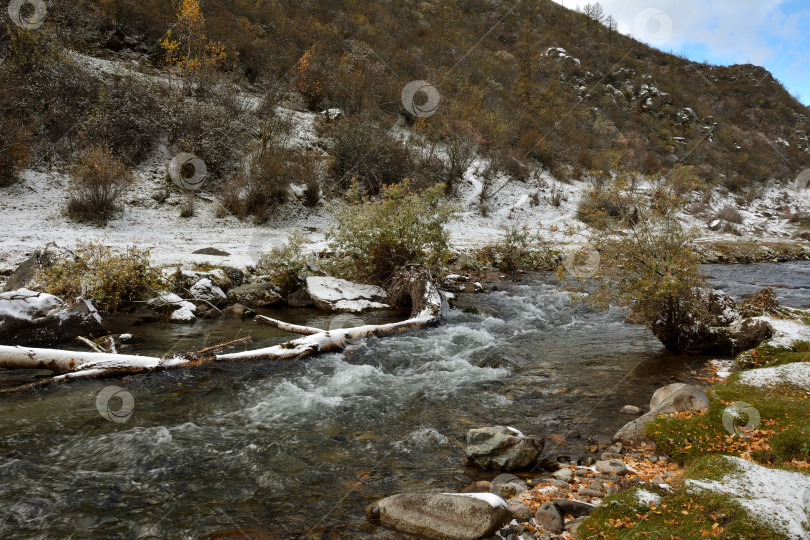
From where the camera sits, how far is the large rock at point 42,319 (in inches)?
295

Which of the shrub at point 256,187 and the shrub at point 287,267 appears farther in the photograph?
the shrub at point 256,187

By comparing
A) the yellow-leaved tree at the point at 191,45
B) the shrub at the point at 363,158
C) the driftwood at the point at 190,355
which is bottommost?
the driftwood at the point at 190,355

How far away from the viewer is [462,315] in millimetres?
10898

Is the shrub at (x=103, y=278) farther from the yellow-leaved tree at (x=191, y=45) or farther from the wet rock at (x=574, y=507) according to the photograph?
the yellow-leaved tree at (x=191, y=45)

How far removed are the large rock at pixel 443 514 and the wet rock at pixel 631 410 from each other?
291 centimetres

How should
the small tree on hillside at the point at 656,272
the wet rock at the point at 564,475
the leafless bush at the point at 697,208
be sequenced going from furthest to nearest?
the leafless bush at the point at 697,208
the small tree on hillside at the point at 656,272
the wet rock at the point at 564,475

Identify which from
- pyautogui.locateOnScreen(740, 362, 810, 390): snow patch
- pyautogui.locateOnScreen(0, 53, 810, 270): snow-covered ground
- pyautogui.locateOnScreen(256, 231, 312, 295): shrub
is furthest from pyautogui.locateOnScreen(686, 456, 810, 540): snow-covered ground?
pyautogui.locateOnScreen(256, 231, 312, 295): shrub

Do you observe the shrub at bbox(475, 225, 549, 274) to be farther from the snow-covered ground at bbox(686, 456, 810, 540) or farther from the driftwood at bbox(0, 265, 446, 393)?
the snow-covered ground at bbox(686, 456, 810, 540)

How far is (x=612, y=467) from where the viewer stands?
4.14 m

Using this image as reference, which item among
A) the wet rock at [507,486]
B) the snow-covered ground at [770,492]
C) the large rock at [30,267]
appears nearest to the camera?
the snow-covered ground at [770,492]

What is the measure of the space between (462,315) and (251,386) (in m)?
5.85

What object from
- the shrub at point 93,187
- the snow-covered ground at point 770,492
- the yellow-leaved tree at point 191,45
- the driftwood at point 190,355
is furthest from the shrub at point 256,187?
the snow-covered ground at point 770,492

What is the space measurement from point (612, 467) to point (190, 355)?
585 cm

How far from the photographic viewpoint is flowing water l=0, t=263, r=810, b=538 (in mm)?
3666
